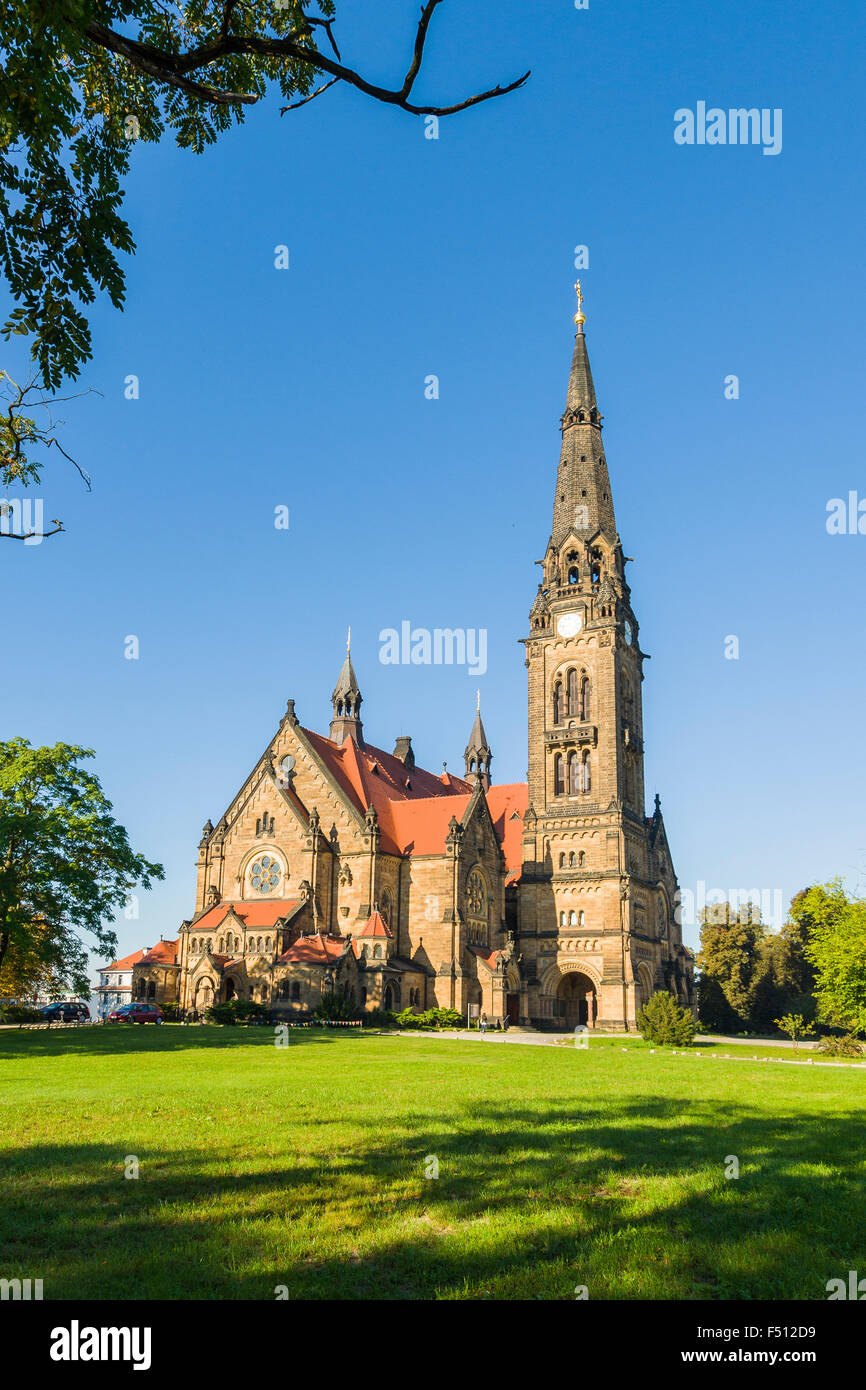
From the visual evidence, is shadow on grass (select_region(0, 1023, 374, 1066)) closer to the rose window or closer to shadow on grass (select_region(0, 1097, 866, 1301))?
the rose window

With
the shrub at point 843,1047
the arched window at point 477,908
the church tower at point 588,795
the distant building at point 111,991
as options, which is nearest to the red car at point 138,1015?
the arched window at point 477,908

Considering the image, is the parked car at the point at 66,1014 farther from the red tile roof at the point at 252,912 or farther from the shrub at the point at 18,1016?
the red tile roof at the point at 252,912

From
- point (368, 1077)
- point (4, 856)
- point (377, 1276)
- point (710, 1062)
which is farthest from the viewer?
point (4, 856)

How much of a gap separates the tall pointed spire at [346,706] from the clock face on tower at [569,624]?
668 inches

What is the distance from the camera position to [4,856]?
37.5 meters

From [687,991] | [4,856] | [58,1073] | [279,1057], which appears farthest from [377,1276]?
[687,991]

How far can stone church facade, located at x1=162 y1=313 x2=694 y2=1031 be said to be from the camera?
55.2 m

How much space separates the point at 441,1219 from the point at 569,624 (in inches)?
2431

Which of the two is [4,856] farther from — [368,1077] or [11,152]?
[11,152]

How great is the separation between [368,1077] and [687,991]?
5623cm

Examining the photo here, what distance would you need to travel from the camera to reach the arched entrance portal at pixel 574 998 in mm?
63250

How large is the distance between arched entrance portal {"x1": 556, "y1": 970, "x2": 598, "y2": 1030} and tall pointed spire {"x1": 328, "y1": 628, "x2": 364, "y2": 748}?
23.6m

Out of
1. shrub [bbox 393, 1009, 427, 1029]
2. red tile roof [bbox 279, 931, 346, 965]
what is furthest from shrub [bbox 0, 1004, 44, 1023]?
shrub [bbox 393, 1009, 427, 1029]

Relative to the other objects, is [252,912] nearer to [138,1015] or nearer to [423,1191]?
[138,1015]
